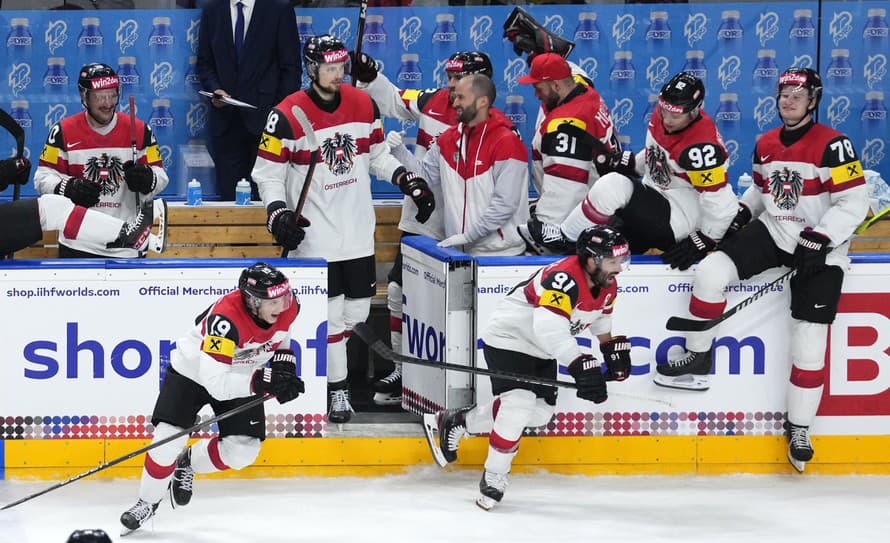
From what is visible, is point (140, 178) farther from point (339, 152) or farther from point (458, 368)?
point (458, 368)

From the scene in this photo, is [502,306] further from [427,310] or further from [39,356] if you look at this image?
[39,356]

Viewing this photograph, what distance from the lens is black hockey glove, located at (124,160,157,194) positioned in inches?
278

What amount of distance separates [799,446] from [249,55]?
355 centimetres

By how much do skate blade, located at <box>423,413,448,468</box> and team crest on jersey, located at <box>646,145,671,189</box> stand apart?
1434mm

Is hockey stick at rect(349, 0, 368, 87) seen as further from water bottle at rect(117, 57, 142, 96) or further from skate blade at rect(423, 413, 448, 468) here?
skate blade at rect(423, 413, 448, 468)

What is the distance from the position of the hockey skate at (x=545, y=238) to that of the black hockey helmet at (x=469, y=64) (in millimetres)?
733

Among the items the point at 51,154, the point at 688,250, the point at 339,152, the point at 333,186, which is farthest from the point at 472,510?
the point at 51,154

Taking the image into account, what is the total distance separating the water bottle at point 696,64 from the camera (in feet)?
28.5

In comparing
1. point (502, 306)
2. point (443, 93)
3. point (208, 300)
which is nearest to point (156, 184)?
point (208, 300)

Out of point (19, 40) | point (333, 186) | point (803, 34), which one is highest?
point (803, 34)

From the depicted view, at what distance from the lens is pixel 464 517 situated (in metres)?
6.12

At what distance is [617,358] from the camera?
6121 mm

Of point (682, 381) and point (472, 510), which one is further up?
point (682, 381)

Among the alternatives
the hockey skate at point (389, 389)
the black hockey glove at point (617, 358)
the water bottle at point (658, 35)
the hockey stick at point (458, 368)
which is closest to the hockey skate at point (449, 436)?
the hockey stick at point (458, 368)
